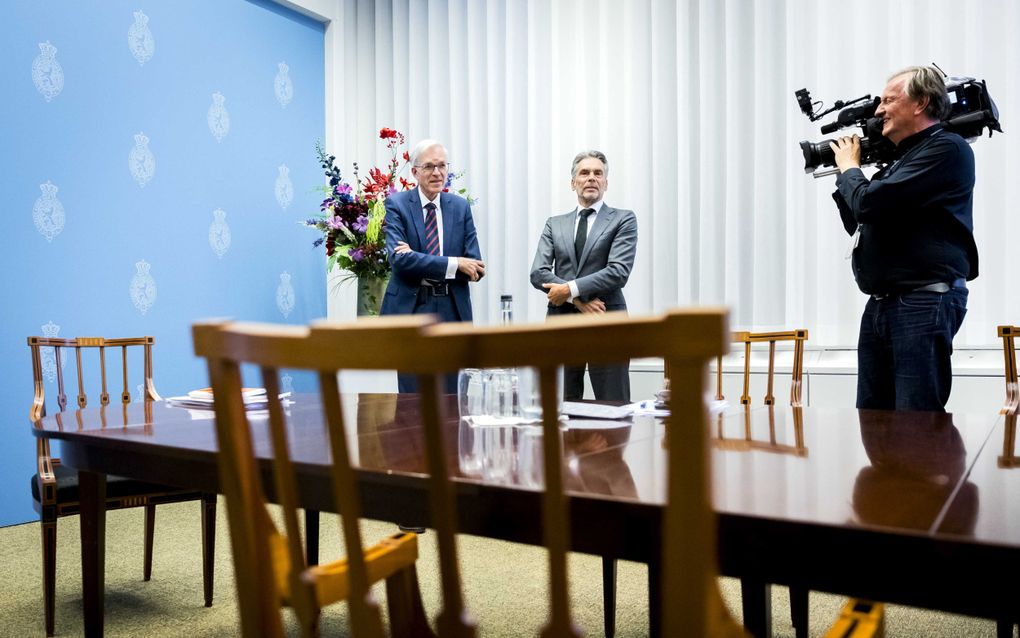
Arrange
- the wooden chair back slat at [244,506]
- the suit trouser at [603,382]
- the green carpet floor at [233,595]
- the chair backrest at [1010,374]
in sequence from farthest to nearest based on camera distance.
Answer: the suit trouser at [603,382]
the green carpet floor at [233,595]
the chair backrest at [1010,374]
the wooden chair back slat at [244,506]

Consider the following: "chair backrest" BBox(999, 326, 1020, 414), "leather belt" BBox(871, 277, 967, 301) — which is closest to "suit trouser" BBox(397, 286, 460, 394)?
"leather belt" BBox(871, 277, 967, 301)

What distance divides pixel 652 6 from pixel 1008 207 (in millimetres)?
1910

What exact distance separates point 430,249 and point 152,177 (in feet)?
4.83

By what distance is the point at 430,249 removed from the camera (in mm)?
3615

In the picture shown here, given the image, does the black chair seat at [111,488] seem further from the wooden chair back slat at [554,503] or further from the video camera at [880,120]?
the video camera at [880,120]

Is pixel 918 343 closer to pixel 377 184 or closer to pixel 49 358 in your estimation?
pixel 377 184

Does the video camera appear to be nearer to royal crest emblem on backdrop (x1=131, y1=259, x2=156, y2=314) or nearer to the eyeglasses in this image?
the eyeglasses

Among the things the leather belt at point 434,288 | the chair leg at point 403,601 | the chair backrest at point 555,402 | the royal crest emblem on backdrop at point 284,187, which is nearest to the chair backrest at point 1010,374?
the chair leg at point 403,601

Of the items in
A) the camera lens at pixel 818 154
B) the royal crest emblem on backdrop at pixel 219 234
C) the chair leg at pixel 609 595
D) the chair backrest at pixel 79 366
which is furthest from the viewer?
the royal crest emblem on backdrop at pixel 219 234

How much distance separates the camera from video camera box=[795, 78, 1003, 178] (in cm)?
246

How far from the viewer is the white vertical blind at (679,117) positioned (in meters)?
3.42

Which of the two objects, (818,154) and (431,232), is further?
(431,232)

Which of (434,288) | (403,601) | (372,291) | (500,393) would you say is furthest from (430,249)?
(403,601)

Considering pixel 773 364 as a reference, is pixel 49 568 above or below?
below
